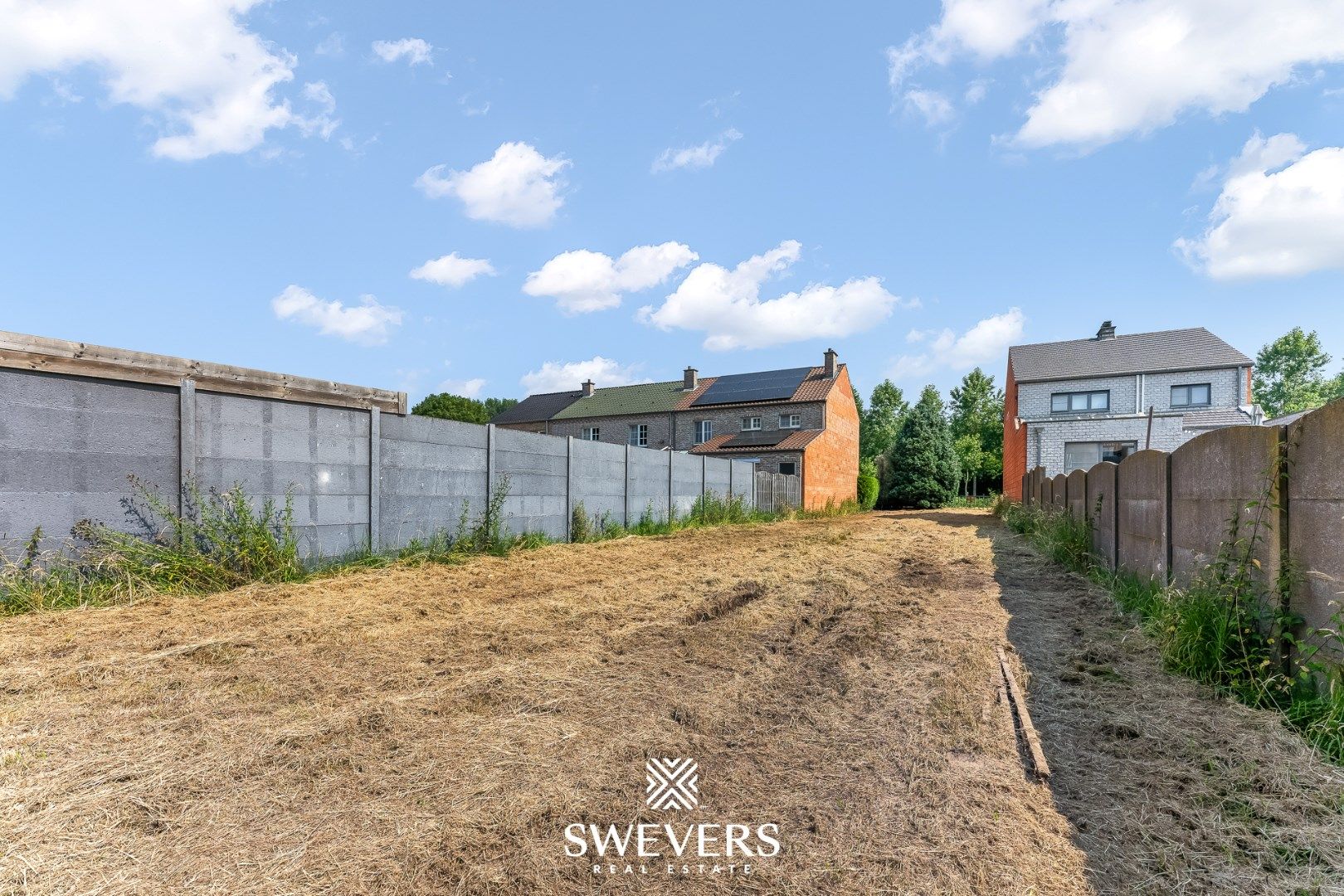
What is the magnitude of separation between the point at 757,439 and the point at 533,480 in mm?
20308

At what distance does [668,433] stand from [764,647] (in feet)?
94.8

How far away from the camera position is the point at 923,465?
114ft

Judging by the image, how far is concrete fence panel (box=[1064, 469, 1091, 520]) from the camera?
9.24 meters

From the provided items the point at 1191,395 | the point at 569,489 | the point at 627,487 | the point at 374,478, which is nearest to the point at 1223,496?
the point at 374,478

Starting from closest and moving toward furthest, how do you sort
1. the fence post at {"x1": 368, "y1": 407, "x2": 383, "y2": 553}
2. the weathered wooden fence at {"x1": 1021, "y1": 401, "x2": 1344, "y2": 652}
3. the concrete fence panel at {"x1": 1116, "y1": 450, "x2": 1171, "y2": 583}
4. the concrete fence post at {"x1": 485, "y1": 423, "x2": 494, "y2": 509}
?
the weathered wooden fence at {"x1": 1021, "y1": 401, "x2": 1344, "y2": 652}, the concrete fence panel at {"x1": 1116, "y1": 450, "x2": 1171, "y2": 583}, the fence post at {"x1": 368, "y1": 407, "x2": 383, "y2": 553}, the concrete fence post at {"x1": 485, "y1": 423, "x2": 494, "y2": 509}

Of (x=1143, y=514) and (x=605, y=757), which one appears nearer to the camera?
(x=605, y=757)

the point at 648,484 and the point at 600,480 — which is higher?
the point at 600,480

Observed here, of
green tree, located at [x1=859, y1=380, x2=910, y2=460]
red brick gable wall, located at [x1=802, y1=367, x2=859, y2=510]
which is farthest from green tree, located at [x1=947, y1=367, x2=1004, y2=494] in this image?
red brick gable wall, located at [x1=802, y1=367, x2=859, y2=510]

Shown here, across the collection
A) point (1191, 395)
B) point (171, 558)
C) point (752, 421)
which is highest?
point (1191, 395)

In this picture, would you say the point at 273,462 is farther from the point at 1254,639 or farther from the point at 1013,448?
the point at 1013,448

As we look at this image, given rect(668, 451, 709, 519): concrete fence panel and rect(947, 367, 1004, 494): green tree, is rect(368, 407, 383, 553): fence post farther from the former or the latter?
rect(947, 367, 1004, 494): green tree

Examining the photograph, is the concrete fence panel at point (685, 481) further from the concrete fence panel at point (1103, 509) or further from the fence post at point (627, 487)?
the concrete fence panel at point (1103, 509)

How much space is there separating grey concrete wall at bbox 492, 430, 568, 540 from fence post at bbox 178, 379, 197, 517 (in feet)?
14.9

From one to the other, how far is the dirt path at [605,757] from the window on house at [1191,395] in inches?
1020
